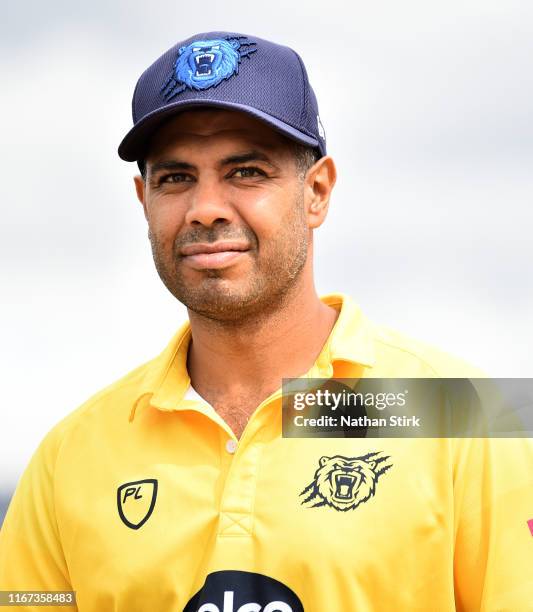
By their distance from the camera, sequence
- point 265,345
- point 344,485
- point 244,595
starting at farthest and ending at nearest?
1. point 265,345
2. point 344,485
3. point 244,595

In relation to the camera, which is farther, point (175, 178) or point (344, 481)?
point (175, 178)

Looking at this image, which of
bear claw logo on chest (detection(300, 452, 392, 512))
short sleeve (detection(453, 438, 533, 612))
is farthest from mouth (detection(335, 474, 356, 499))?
short sleeve (detection(453, 438, 533, 612))

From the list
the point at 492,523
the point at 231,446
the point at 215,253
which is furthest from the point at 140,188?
the point at 492,523

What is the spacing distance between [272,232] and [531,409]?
113 centimetres

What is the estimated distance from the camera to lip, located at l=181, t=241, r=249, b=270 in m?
3.49

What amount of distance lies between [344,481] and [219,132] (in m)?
1.31

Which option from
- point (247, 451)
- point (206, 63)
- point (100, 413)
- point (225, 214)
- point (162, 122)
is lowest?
point (247, 451)

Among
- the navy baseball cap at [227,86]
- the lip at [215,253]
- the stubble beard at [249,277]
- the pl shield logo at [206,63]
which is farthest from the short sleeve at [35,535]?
the pl shield logo at [206,63]

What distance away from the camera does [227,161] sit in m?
3.56

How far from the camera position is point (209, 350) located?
3.86 meters

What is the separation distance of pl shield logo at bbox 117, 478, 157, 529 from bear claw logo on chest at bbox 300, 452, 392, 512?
0.57 m

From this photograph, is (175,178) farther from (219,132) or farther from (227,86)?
(227,86)

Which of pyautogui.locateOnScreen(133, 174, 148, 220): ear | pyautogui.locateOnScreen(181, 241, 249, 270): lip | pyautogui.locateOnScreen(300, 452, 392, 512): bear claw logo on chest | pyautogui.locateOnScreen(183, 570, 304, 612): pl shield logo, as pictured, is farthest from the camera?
pyautogui.locateOnScreen(133, 174, 148, 220): ear

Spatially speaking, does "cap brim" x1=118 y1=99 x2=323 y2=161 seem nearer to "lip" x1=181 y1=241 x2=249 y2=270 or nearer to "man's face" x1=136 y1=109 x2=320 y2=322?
"man's face" x1=136 y1=109 x2=320 y2=322
